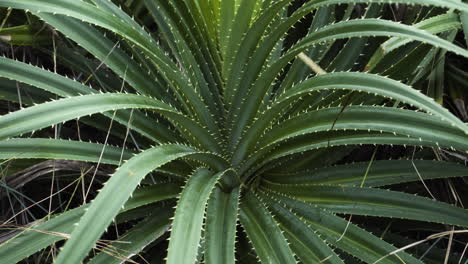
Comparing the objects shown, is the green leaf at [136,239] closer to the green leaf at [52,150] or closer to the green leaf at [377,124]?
the green leaf at [52,150]

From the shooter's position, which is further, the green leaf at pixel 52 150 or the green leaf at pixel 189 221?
the green leaf at pixel 52 150

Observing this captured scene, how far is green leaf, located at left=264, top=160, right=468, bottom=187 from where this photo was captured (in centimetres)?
140

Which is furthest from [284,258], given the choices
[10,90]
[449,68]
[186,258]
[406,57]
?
[449,68]

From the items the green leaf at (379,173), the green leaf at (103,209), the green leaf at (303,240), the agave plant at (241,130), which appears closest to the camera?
the green leaf at (103,209)

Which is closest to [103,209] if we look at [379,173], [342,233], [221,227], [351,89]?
[221,227]

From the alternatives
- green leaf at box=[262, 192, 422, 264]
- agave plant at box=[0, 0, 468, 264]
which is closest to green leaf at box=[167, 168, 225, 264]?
agave plant at box=[0, 0, 468, 264]

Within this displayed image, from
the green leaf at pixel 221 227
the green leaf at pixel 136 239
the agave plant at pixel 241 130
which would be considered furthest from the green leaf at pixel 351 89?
the green leaf at pixel 136 239

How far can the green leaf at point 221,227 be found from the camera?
116 centimetres

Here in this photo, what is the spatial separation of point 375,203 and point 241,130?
14.0 inches

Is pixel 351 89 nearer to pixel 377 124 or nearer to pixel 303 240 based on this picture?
pixel 377 124

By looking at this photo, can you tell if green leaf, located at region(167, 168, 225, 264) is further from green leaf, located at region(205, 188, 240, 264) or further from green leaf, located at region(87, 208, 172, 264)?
green leaf, located at region(87, 208, 172, 264)

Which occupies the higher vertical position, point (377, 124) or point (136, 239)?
point (377, 124)

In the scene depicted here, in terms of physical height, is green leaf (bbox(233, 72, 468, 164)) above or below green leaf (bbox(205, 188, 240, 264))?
above

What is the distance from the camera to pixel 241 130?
4.65 ft
